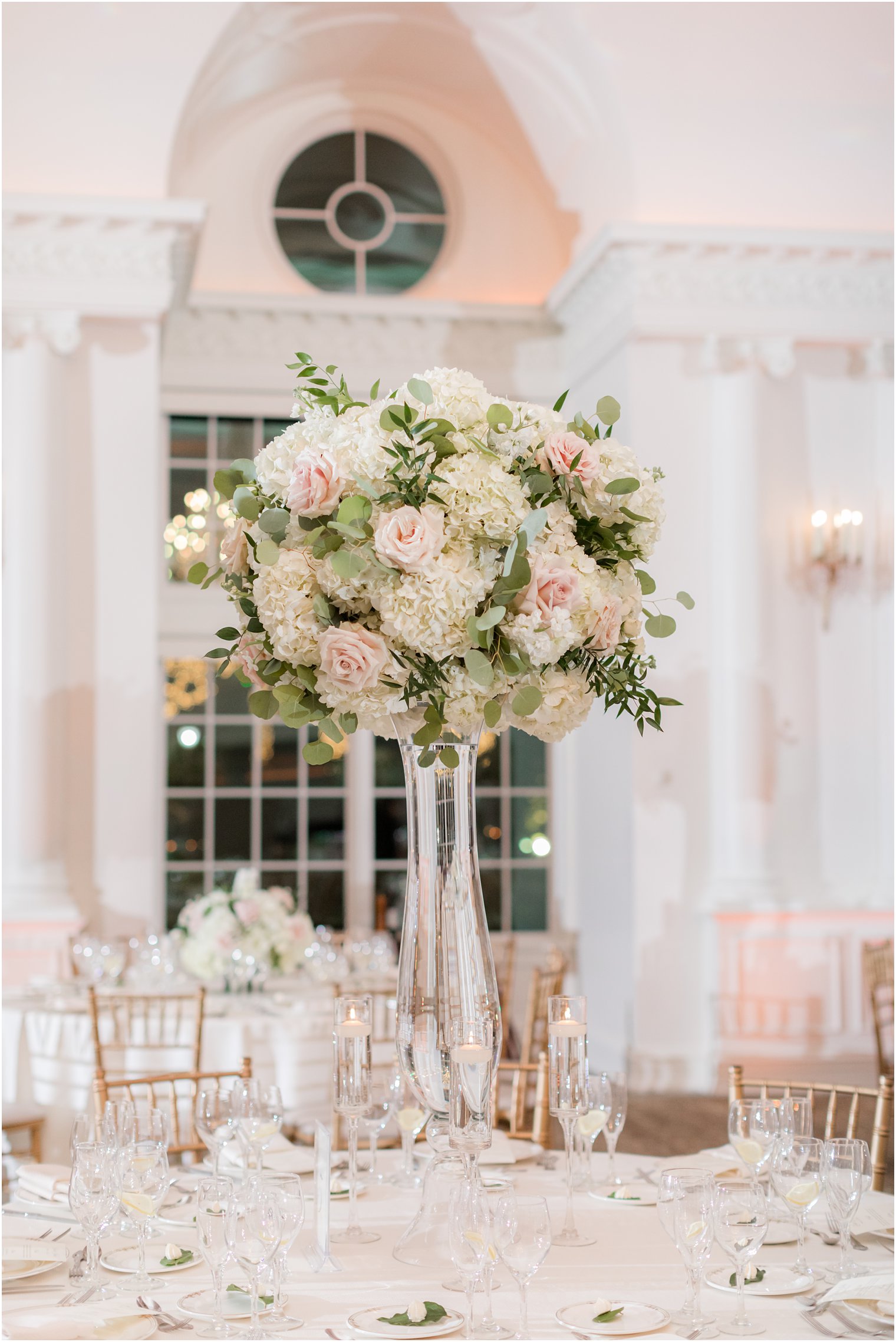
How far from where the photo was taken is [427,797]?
2.18 metres

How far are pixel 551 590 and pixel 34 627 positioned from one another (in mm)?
5632

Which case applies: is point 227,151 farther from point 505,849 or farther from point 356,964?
point 356,964

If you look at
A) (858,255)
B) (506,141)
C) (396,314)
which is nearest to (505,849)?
(396,314)

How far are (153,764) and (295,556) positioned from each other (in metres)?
5.46

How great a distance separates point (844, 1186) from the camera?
2.16 meters

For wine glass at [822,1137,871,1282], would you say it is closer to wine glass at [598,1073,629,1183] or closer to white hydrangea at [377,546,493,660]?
wine glass at [598,1073,629,1183]

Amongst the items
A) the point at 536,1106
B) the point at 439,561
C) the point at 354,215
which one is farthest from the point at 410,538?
the point at 354,215

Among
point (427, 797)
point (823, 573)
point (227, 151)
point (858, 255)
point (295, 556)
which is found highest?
point (227, 151)

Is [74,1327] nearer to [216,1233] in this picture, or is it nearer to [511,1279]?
[216,1233]

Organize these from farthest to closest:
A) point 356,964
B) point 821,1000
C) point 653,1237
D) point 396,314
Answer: point 396,314
point 821,1000
point 356,964
point 653,1237

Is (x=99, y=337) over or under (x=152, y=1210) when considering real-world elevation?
over

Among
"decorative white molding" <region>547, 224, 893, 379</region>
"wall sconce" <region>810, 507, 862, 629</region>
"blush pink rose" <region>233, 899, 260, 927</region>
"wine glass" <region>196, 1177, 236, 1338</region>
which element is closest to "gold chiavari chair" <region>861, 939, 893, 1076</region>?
"wall sconce" <region>810, 507, 862, 629</region>

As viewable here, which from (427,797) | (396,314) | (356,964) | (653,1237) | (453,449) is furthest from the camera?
(396,314)

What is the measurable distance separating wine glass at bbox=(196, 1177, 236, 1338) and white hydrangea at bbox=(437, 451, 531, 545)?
3.30ft
